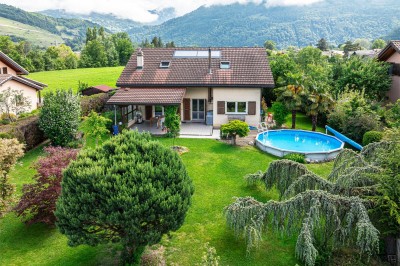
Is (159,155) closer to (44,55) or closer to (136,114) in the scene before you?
(136,114)

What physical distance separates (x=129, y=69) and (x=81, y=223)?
23.3 m

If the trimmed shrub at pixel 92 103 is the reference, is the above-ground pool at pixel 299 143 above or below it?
below

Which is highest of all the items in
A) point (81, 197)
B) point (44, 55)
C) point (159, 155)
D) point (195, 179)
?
point (44, 55)

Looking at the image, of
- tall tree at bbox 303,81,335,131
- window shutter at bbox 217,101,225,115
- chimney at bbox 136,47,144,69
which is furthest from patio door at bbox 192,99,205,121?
tall tree at bbox 303,81,335,131

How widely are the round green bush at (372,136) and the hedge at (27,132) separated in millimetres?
21614

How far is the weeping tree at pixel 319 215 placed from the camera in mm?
11188

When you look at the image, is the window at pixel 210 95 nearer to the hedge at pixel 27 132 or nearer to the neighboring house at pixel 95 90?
the hedge at pixel 27 132

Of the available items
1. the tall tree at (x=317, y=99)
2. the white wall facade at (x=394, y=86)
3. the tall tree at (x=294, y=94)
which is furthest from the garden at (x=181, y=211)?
the white wall facade at (x=394, y=86)

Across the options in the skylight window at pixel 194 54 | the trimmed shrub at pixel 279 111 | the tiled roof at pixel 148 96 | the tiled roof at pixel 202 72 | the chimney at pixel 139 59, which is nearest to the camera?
Answer: the tiled roof at pixel 148 96

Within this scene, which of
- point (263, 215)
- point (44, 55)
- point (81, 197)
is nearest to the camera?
point (81, 197)

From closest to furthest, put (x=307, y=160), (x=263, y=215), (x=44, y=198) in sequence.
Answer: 1. (x=263, y=215)
2. (x=44, y=198)
3. (x=307, y=160)

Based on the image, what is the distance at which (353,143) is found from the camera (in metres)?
25.1

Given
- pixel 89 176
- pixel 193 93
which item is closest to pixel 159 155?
pixel 89 176

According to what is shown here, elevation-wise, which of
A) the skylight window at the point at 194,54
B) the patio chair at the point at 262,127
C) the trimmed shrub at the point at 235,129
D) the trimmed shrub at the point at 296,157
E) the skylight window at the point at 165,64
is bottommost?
the trimmed shrub at the point at 296,157
